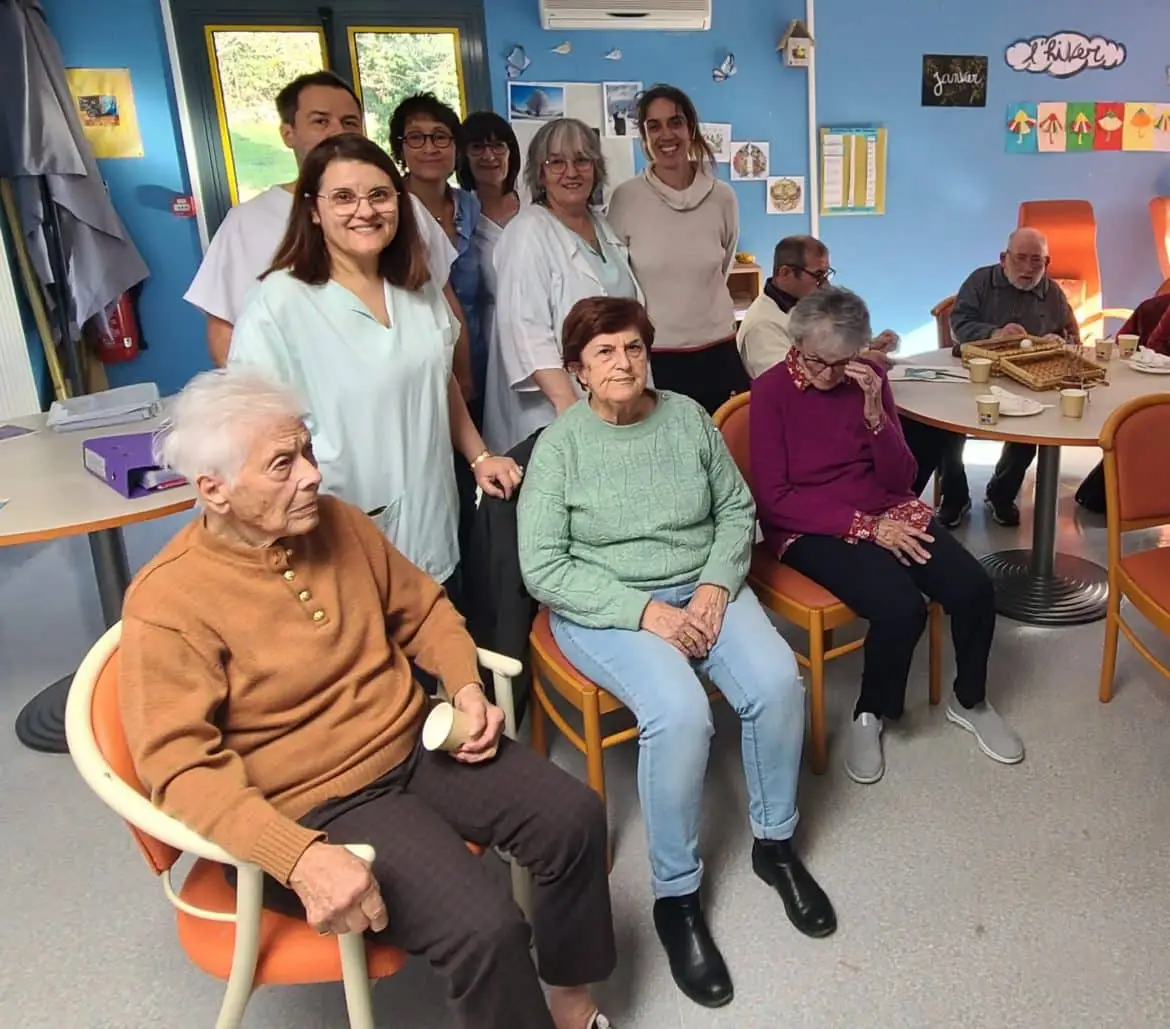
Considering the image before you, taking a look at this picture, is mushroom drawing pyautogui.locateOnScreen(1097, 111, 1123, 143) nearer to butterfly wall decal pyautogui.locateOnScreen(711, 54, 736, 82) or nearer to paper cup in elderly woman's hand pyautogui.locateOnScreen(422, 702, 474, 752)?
butterfly wall decal pyautogui.locateOnScreen(711, 54, 736, 82)

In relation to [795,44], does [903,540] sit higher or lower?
lower

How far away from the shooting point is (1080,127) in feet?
17.4

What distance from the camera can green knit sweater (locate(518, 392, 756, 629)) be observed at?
1.76m

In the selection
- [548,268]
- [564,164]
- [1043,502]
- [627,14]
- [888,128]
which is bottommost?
[1043,502]

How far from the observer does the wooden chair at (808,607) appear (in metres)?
2.01

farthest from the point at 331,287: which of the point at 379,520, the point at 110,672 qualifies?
the point at 110,672

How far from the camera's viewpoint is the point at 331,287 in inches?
64.8

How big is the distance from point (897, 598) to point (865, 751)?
1.18 ft

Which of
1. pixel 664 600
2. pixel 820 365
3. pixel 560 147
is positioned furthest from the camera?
pixel 560 147

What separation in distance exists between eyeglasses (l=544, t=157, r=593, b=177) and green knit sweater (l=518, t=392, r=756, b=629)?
69cm

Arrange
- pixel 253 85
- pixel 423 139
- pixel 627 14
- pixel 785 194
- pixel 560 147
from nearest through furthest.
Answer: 1. pixel 560 147
2. pixel 423 139
3. pixel 253 85
4. pixel 627 14
5. pixel 785 194

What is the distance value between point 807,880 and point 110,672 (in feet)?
3.88

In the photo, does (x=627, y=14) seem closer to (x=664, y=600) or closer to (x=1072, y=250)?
(x=1072, y=250)

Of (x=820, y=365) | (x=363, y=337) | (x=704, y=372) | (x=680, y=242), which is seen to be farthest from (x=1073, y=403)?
(x=363, y=337)
